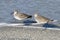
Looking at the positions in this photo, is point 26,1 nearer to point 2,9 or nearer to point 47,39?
point 2,9

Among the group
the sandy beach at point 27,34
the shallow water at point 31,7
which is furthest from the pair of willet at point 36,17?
the shallow water at point 31,7

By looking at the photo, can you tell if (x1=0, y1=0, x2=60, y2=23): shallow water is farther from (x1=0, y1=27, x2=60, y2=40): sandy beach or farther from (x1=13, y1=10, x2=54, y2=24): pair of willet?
(x1=0, y1=27, x2=60, y2=40): sandy beach

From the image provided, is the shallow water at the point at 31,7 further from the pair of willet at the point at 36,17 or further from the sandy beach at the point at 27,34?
the sandy beach at the point at 27,34

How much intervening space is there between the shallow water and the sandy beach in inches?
109

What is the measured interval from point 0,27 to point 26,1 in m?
7.64

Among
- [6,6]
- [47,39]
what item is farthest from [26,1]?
[47,39]

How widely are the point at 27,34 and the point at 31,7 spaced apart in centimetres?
688

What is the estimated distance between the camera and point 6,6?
18484mm

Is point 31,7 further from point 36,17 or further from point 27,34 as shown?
point 27,34

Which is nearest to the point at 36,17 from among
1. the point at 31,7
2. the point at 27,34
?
the point at 27,34

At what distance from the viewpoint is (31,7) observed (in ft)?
59.5

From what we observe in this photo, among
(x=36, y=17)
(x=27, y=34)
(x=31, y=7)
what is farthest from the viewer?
(x=31, y=7)

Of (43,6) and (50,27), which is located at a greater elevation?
(43,6)

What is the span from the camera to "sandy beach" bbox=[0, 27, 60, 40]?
10.9 metres
